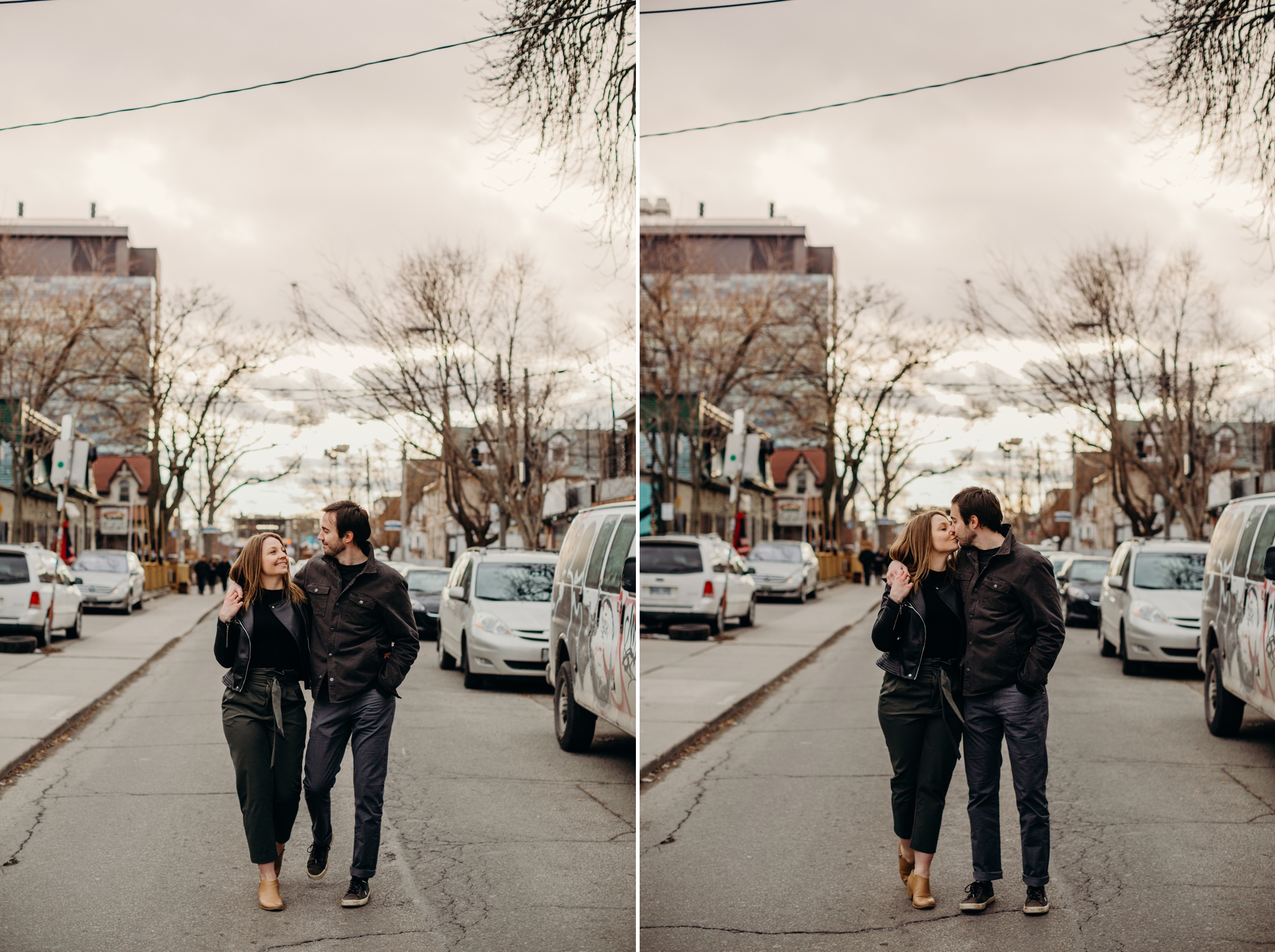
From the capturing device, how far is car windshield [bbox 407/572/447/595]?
14.5 feet

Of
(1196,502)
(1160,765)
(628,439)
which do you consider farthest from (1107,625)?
(628,439)

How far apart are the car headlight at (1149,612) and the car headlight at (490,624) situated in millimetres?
5416

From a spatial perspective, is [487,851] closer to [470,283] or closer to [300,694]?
[300,694]

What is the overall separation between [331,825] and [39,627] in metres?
1.23

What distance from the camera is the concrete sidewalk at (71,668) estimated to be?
409 cm

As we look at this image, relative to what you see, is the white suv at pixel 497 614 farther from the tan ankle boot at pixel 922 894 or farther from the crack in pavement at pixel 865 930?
the tan ankle boot at pixel 922 894

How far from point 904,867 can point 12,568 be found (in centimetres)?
311

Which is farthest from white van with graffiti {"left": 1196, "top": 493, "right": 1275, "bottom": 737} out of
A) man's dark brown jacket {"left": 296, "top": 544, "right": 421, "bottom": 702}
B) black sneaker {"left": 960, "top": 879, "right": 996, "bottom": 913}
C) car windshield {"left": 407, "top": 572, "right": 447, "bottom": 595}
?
man's dark brown jacket {"left": 296, "top": 544, "right": 421, "bottom": 702}

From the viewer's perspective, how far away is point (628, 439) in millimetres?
4410

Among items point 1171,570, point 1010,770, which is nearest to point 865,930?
point 1010,770

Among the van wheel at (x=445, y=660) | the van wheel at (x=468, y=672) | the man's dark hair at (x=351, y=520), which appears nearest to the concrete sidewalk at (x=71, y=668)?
the man's dark hair at (x=351, y=520)

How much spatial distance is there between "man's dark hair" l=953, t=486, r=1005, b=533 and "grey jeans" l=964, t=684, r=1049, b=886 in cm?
53

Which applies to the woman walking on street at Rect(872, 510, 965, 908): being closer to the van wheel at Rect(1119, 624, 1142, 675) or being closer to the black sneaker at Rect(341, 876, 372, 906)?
the black sneaker at Rect(341, 876, 372, 906)

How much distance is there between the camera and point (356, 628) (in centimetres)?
413
